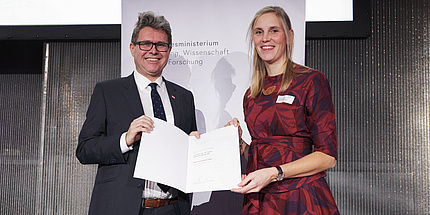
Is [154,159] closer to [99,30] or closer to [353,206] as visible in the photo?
[99,30]

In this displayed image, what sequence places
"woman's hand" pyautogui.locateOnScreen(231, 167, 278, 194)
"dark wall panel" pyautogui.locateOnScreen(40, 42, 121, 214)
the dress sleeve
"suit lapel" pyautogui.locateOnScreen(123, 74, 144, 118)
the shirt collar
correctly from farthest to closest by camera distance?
"dark wall panel" pyautogui.locateOnScreen(40, 42, 121, 214), the shirt collar, "suit lapel" pyautogui.locateOnScreen(123, 74, 144, 118), the dress sleeve, "woman's hand" pyautogui.locateOnScreen(231, 167, 278, 194)

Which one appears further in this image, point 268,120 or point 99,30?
point 99,30

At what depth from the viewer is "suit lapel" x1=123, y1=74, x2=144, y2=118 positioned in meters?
2.15

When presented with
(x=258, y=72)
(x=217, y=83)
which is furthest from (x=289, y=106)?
(x=217, y=83)

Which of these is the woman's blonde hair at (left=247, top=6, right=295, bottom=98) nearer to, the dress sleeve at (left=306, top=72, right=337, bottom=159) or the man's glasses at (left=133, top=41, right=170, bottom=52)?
the dress sleeve at (left=306, top=72, right=337, bottom=159)

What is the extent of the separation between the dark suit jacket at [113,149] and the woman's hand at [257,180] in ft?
1.59

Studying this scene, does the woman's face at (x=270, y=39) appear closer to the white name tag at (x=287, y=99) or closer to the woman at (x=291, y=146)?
the woman at (x=291, y=146)

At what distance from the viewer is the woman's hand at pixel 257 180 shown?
1.74 m

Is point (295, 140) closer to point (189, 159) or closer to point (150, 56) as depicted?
point (189, 159)

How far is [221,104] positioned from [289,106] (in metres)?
0.98

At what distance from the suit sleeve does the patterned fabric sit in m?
0.70

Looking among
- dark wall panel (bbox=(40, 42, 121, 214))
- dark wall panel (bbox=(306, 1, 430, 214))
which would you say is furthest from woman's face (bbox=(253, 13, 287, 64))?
dark wall panel (bbox=(40, 42, 121, 214))

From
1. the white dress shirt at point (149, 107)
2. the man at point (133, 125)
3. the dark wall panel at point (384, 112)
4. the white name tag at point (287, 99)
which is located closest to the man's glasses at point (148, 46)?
Answer: the man at point (133, 125)

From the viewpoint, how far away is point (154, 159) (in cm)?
195
